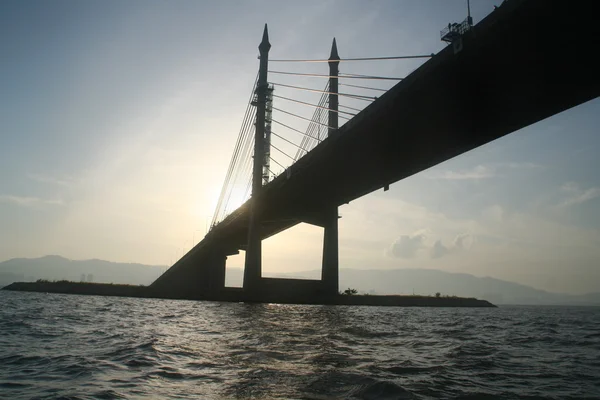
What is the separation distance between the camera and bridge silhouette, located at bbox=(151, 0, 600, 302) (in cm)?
1759

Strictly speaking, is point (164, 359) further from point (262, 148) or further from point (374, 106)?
point (262, 148)

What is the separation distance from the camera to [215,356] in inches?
397

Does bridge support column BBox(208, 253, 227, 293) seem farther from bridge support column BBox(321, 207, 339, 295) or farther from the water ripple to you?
the water ripple

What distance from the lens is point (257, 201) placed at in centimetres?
4675

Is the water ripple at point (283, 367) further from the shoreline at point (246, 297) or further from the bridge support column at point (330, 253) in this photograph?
the bridge support column at point (330, 253)

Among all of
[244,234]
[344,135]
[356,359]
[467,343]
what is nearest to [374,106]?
[344,135]

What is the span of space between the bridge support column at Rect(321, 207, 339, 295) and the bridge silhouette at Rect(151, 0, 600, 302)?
0.37 feet

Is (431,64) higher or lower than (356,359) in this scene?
higher

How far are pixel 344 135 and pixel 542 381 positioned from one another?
2326 cm

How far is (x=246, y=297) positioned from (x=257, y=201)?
10457mm

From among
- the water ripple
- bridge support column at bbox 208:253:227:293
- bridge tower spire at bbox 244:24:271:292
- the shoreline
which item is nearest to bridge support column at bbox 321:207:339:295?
the shoreline

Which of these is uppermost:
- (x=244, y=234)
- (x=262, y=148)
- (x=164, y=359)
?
(x=262, y=148)

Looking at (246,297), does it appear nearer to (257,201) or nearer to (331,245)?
(257,201)

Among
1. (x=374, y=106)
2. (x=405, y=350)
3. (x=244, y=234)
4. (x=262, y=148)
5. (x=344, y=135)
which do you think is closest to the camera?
(x=405, y=350)
